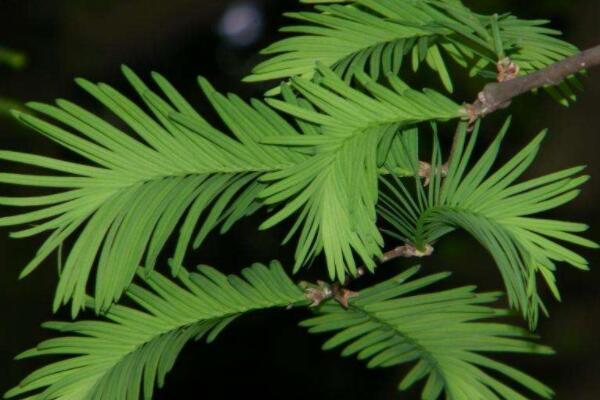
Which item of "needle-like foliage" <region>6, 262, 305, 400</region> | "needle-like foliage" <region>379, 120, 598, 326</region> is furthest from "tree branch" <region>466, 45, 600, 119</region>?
"needle-like foliage" <region>6, 262, 305, 400</region>

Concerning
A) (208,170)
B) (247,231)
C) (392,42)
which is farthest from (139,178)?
(247,231)

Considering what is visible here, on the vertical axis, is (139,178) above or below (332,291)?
above


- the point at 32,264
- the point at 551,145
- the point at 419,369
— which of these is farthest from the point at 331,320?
the point at 551,145

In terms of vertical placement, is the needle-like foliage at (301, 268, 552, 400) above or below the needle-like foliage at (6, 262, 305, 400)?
below

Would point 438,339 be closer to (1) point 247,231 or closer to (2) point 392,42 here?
(2) point 392,42

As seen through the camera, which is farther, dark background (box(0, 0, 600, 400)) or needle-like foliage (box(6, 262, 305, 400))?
dark background (box(0, 0, 600, 400))

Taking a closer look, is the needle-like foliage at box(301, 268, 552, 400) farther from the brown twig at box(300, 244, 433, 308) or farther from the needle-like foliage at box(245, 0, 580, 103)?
the needle-like foliage at box(245, 0, 580, 103)

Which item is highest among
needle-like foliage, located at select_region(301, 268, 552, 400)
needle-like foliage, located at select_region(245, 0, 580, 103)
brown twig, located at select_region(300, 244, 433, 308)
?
needle-like foliage, located at select_region(245, 0, 580, 103)
